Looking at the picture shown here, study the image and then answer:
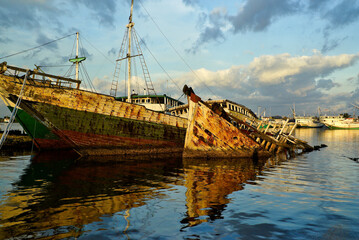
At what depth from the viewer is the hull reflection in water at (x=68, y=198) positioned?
169 inches

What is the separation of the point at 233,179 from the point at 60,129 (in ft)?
39.2

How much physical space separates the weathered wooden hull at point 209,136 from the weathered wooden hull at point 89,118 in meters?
3.36

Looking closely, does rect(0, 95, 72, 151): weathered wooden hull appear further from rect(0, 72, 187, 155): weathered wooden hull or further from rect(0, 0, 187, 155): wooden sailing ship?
rect(0, 72, 187, 155): weathered wooden hull

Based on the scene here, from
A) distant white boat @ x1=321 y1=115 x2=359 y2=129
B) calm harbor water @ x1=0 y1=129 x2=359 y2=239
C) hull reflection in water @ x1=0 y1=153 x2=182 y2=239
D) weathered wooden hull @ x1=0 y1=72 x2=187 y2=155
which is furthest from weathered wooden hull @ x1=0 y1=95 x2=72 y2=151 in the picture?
distant white boat @ x1=321 y1=115 x2=359 y2=129

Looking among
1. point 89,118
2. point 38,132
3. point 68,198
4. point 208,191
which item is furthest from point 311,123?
point 68,198

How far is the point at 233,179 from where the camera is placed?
948 centimetres

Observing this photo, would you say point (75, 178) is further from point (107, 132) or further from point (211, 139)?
point (211, 139)

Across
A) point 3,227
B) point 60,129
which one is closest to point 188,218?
point 3,227

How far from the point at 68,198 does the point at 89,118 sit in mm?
9641

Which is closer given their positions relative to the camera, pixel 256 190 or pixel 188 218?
pixel 188 218

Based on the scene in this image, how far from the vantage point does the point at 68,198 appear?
6.19 meters

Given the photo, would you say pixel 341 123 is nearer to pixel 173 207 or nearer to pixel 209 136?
pixel 209 136

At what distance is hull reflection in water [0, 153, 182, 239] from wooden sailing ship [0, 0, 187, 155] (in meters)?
4.83

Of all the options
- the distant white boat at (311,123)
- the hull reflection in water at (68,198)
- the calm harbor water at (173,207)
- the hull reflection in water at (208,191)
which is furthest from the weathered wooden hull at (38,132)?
the distant white boat at (311,123)
